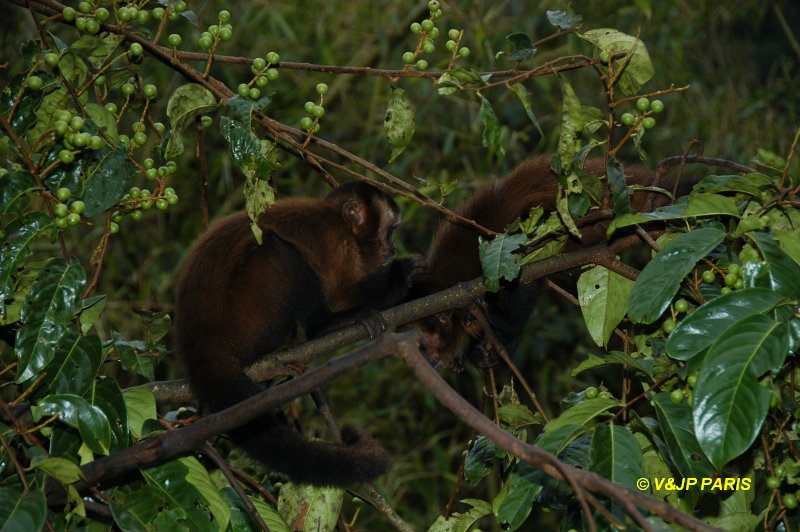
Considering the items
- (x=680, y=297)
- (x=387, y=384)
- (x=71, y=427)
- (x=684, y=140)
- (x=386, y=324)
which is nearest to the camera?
(x=71, y=427)

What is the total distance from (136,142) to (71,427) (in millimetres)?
717

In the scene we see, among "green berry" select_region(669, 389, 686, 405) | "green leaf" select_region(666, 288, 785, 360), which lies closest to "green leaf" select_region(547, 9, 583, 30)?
"green leaf" select_region(666, 288, 785, 360)

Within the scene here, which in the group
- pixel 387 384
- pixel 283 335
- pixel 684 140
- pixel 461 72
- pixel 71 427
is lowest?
pixel 387 384

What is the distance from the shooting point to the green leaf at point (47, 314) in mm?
1929

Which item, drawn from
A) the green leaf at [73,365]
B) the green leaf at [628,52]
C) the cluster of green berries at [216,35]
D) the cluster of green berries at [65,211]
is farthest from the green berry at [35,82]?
the green leaf at [628,52]

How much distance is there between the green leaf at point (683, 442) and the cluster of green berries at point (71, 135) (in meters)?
1.35

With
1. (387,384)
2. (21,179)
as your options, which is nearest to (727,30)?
(387,384)

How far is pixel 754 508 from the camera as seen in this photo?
2232 millimetres

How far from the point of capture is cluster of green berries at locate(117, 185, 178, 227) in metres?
2.23

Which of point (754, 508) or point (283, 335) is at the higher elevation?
point (283, 335)

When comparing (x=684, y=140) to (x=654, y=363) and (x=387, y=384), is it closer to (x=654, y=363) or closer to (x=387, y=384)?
(x=387, y=384)

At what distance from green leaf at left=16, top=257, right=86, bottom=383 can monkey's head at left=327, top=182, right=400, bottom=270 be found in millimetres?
1519

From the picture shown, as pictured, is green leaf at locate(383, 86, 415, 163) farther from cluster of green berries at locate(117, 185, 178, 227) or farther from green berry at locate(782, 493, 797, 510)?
green berry at locate(782, 493, 797, 510)

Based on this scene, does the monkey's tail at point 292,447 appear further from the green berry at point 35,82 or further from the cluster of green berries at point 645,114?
the cluster of green berries at point 645,114
